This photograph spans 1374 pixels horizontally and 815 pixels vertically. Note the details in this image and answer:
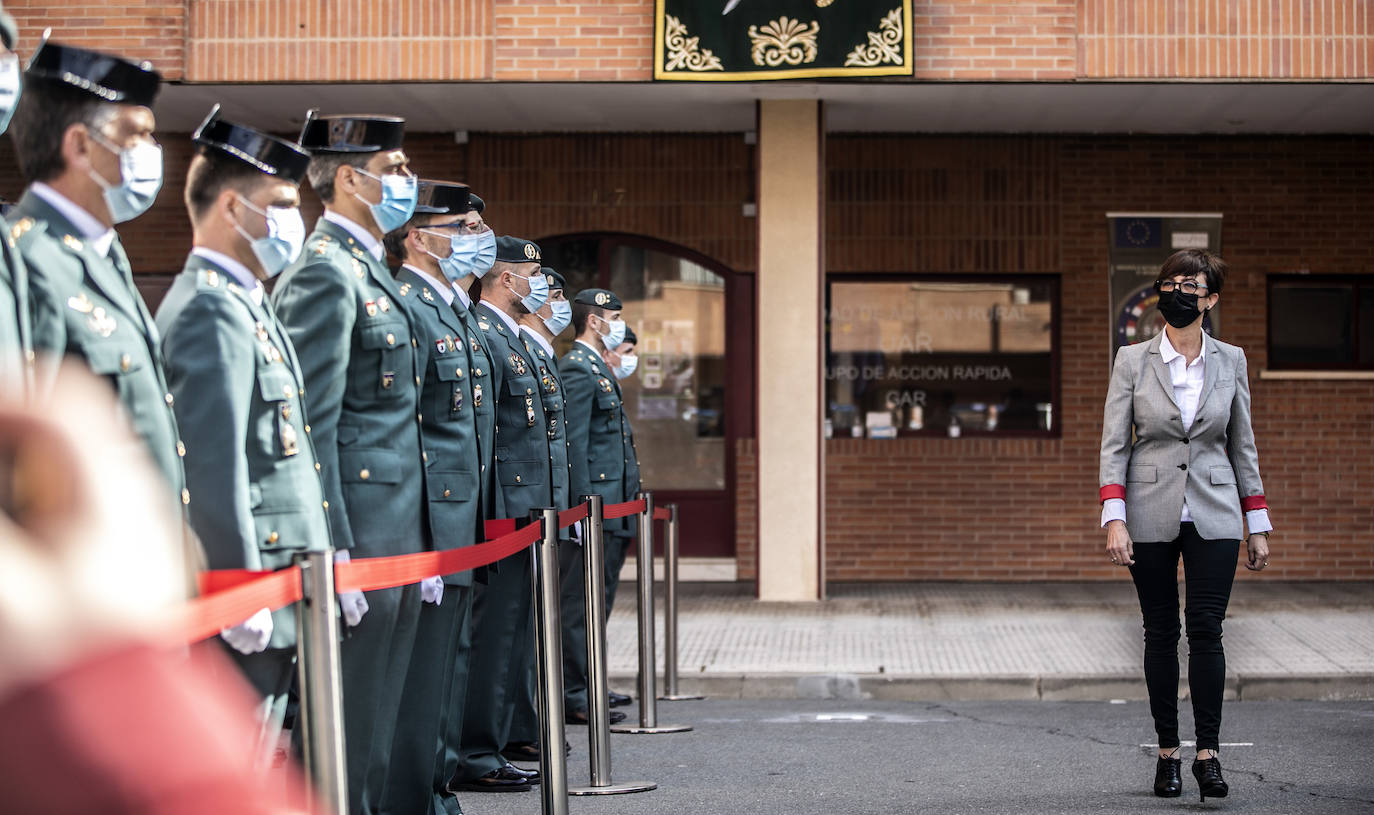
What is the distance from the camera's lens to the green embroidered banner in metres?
11.0

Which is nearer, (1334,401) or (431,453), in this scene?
(431,453)

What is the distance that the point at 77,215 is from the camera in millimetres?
3215

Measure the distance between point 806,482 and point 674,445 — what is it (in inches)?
78.5

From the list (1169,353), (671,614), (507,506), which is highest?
(1169,353)

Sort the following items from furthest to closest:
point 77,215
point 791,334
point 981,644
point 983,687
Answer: point 791,334 < point 981,644 < point 983,687 < point 77,215

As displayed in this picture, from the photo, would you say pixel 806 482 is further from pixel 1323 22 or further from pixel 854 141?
pixel 1323 22

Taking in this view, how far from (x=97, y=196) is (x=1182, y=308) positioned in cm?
390

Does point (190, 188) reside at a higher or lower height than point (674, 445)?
higher

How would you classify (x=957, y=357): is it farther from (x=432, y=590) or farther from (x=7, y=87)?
(x=7, y=87)

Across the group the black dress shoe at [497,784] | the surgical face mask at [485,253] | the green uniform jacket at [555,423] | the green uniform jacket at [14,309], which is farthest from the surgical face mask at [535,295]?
the green uniform jacket at [14,309]

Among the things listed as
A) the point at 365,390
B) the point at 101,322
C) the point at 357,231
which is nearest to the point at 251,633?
the point at 101,322

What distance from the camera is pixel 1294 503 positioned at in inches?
531

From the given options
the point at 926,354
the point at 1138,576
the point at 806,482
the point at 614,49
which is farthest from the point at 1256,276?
the point at 1138,576

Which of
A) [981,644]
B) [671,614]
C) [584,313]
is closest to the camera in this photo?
[671,614]
